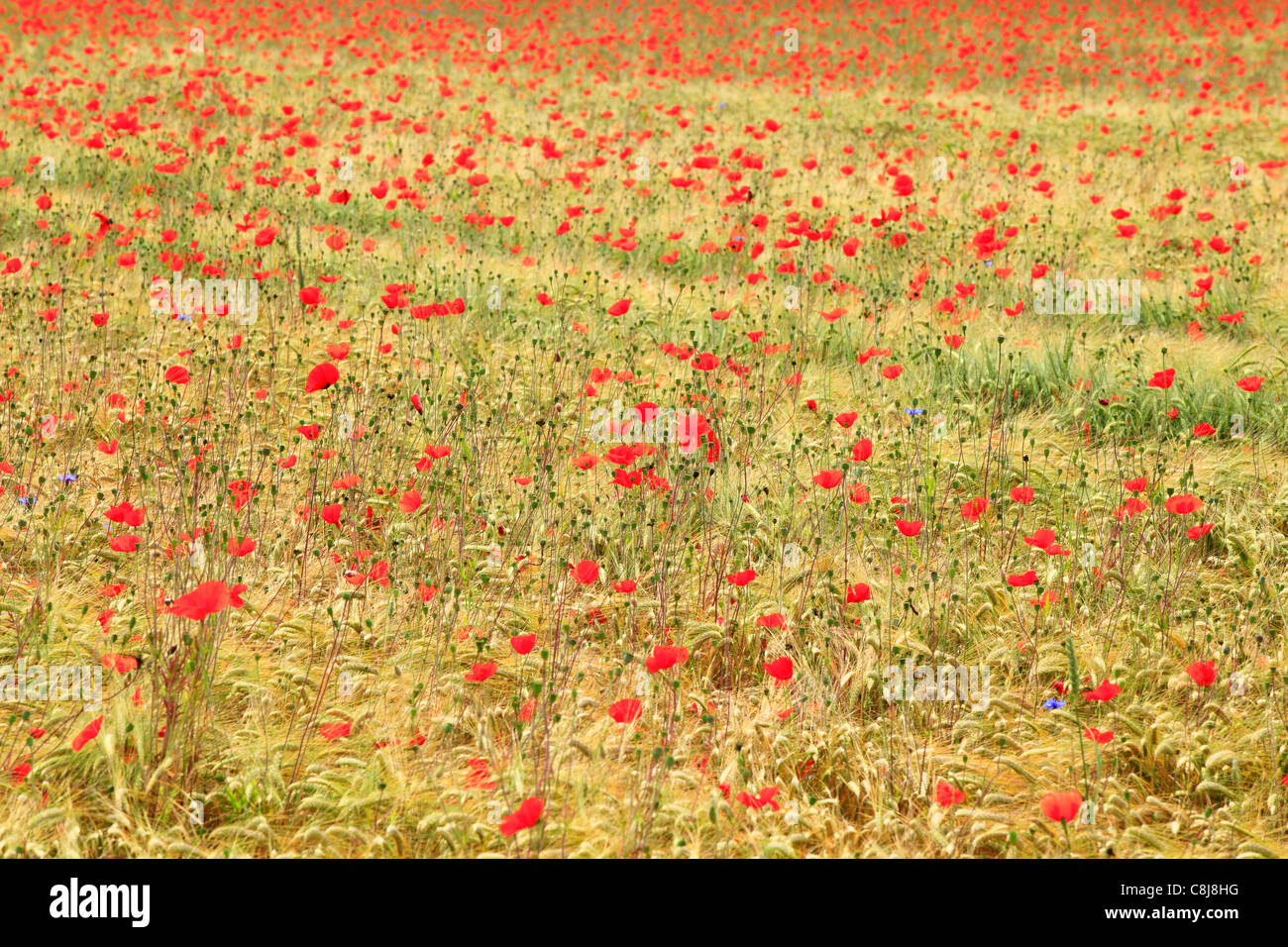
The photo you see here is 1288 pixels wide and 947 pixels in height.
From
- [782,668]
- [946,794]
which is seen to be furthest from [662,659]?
[946,794]

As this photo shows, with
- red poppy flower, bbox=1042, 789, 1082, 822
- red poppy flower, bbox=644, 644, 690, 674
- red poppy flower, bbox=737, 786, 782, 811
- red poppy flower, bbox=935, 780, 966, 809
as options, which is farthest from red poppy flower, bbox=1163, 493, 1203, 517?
red poppy flower, bbox=644, 644, 690, 674

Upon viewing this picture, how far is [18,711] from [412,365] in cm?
298

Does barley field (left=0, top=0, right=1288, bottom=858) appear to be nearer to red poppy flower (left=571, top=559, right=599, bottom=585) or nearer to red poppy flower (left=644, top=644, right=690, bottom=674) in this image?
red poppy flower (left=644, top=644, right=690, bottom=674)

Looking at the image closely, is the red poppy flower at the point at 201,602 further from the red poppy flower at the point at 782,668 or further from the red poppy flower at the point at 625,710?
the red poppy flower at the point at 782,668

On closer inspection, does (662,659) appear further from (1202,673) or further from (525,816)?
(1202,673)

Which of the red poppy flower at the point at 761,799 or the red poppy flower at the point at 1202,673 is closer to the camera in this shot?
the red poppy flower at the point at 761,799

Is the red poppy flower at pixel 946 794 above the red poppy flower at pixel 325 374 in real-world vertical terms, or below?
below

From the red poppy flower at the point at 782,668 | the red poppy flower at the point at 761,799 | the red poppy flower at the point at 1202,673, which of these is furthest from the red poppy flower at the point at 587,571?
the red poppy flower at the point at 1202,673

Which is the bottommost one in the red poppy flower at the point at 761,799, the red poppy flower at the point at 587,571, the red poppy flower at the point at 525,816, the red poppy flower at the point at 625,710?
the red poppy flower at the point at 761,799

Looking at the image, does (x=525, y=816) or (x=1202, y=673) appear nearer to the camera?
(x=525, y=816)

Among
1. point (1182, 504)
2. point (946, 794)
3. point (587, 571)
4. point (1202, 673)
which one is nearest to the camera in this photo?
point (946, 794)

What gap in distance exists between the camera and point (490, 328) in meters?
6.64

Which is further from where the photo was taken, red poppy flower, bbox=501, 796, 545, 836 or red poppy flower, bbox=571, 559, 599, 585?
red poppy flower, bbox=571, 559, 599, 585

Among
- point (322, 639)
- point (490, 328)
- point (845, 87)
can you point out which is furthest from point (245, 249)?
point (845, 87)
